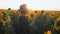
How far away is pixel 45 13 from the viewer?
1198 mm

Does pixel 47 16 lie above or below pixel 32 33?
above

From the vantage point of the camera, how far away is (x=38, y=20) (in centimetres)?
119

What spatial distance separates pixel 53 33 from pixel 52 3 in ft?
0.81

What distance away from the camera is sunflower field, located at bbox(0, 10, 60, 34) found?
3.87 feet

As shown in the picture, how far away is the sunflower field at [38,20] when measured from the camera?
1.18m

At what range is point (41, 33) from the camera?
1.18 m

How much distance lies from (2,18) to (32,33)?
274 mm

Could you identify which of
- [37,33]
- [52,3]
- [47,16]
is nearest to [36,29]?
[37,33]

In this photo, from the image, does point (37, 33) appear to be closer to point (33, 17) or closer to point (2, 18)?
point (33, 17)

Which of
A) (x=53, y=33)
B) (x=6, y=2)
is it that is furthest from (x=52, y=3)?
(x=6, y=2)

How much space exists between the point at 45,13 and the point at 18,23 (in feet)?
0.78

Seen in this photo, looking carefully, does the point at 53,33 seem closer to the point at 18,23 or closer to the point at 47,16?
the point at 47,16

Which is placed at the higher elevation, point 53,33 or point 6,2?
point 6,2

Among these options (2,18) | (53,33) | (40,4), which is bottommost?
(53,33)
